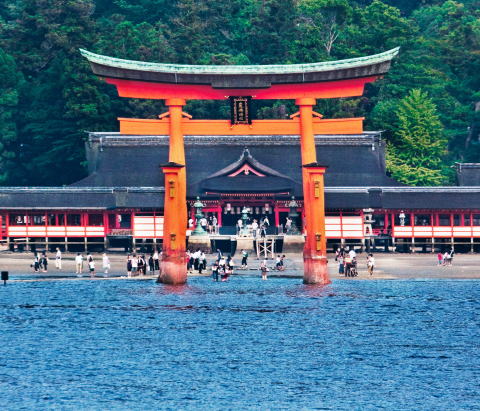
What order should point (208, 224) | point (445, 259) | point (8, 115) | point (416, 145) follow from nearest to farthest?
point (445, 259) < point (208, 224) < point (416, 145) < point (8, 115)

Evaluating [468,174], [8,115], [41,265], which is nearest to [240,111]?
[41,265]

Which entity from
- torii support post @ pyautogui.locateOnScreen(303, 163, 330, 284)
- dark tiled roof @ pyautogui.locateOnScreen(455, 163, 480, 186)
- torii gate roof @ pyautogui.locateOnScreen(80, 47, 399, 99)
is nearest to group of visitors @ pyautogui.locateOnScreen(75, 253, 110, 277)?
torii gate roof @ pyautogui.locateOnScreen(80, 47, 399, 99)

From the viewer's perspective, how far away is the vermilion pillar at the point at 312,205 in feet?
238

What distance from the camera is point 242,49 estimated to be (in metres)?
139

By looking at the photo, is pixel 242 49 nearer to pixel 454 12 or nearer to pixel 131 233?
pixel 454 12

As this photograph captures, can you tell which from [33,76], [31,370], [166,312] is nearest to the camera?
[31,370]

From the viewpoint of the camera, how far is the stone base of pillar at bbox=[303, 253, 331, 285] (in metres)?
73.3

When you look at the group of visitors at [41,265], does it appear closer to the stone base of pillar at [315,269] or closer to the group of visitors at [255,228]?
the group of visitors at [255,228]

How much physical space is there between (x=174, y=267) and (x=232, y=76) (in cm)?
1052

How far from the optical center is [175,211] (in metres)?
72.5

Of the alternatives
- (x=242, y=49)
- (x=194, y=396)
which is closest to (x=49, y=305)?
(x=194, y=396)

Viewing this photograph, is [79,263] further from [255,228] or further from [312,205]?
[312,205]

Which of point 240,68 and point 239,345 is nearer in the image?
point 239,345

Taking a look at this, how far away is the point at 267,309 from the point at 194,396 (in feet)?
70.7
